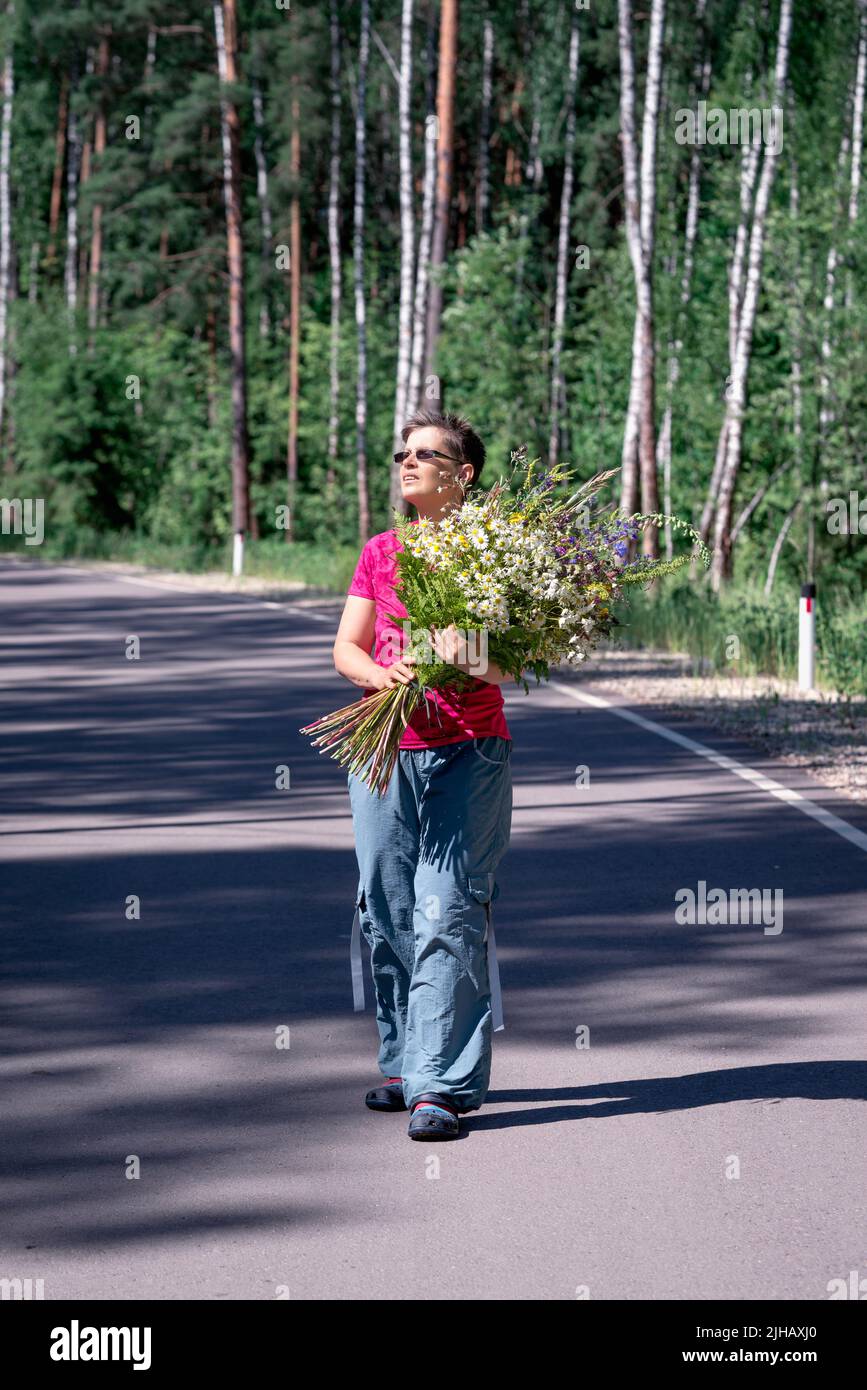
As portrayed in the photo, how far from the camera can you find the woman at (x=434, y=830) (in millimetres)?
6094

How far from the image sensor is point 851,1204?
5395 mm

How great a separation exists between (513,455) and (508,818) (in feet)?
3.60

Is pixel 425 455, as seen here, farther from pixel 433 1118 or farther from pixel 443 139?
pixel 443 139

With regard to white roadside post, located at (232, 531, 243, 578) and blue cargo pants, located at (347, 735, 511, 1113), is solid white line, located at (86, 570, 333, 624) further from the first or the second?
blue cargo pants, located at (347, 735, 511, 1113)

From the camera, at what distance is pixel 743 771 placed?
13656 millimetres

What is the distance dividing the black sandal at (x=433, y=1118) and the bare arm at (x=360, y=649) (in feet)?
3.89

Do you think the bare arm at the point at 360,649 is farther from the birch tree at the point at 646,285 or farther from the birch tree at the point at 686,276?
the birch tree at the point at 686,276

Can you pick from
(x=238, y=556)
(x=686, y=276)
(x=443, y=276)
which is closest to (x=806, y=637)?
(x=443, y=276)

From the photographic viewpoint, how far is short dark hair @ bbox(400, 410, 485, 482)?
20.1 ft

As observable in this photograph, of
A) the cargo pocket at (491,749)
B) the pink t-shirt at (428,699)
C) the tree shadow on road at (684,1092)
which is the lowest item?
the tree shadow on road at (684,1092)

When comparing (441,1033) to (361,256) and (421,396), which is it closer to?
(421,396)

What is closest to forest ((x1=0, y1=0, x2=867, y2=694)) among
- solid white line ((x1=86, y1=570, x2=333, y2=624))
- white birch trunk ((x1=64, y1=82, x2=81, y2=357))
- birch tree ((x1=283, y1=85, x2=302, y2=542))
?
birch tree ((x1=283, y1=85, x2=302, y2=542))

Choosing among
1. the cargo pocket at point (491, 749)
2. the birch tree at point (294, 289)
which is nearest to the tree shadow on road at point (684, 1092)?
the cargo pocket at point (491, 749)
